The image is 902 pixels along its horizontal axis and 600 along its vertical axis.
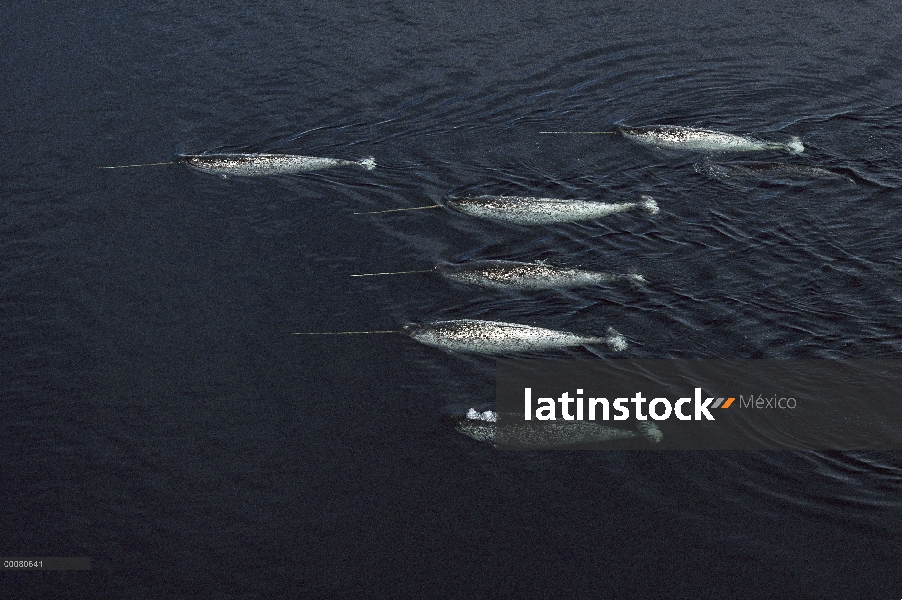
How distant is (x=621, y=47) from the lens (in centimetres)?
2736

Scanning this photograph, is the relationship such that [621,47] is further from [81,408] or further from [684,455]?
[81,408]

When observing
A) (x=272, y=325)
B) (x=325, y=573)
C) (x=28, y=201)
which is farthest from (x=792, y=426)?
(x=28, y=201)

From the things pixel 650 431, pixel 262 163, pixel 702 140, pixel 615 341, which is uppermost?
pixel 702 140

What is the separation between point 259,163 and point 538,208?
6.57 m

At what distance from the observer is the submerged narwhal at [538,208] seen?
71.6 ft

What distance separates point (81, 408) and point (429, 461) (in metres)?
6.32

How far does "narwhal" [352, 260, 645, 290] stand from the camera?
20094 mm

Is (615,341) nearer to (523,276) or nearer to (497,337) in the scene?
(497,337)

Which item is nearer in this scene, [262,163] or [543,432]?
[543,432]

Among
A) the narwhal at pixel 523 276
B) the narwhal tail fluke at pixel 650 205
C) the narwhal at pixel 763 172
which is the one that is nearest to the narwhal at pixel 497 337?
the narwhal at pixel 523 276

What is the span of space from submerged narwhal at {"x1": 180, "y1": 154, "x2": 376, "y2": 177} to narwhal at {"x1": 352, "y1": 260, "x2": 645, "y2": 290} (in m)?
4.59

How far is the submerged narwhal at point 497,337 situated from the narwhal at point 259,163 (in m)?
5.94

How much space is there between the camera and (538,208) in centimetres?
2202

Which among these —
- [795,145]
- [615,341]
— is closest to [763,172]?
[795,145]
